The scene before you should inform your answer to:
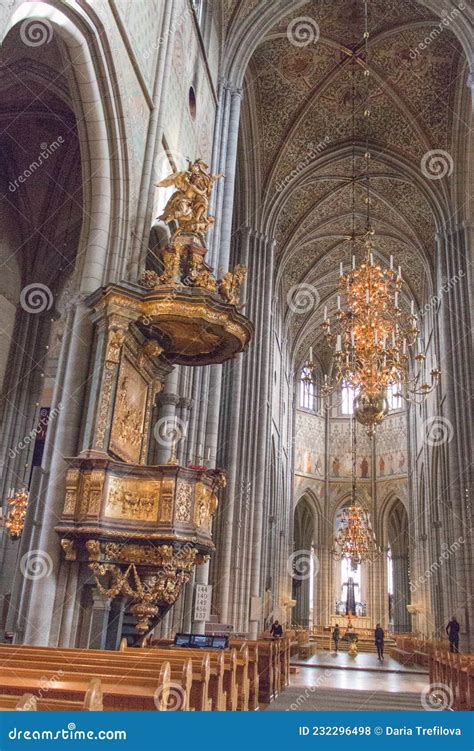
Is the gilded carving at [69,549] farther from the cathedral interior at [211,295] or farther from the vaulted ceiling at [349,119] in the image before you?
the vaulted ceiling at [349,119]

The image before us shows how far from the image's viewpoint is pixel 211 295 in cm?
889

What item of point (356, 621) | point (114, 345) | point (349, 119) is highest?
point (349, 119)

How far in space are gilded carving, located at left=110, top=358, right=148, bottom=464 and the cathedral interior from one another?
5 centimetres

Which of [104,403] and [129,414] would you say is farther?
[129,414]

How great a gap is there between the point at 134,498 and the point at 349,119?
1930cm

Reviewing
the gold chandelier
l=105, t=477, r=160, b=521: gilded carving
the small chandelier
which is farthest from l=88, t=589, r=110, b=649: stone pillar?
the gold chandelier

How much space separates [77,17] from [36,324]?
9.40 metres

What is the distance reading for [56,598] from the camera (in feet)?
25.1

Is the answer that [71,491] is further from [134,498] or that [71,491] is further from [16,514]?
[16,514]

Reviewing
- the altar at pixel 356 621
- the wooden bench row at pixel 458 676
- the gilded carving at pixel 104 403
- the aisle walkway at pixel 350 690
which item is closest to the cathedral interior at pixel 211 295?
the gilded carving at pixel 104 403

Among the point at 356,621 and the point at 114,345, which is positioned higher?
the point at 114,345

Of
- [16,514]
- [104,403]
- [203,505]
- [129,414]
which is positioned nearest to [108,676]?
[203,505]

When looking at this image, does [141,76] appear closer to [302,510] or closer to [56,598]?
[56,598]

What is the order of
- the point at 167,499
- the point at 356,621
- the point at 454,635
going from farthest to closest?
1. the point at 356,621
2. the point at 454,635
3. the point at 167,499
